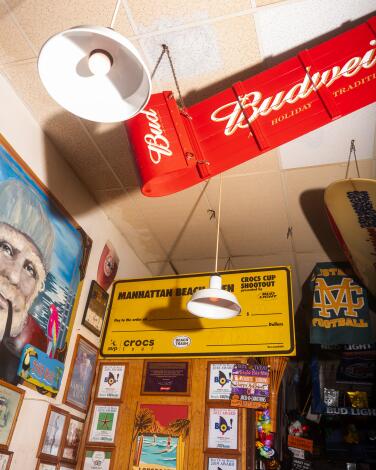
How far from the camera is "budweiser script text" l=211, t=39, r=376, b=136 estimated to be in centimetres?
258

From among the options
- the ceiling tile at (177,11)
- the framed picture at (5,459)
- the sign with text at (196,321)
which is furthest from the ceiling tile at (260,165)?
the framed picture at (5,459)

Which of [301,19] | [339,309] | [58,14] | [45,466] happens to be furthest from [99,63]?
[339,309]

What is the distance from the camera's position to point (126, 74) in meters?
1.96

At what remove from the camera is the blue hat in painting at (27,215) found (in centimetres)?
312

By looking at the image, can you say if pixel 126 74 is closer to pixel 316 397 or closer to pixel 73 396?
pixel 73 396

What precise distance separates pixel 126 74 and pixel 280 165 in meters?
2.20

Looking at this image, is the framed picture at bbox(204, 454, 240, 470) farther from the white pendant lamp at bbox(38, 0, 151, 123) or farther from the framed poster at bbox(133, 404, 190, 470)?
the white pendant lamp at bbox(38, 0, 151, 123)

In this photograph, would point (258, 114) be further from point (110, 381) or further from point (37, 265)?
point (110, 381)

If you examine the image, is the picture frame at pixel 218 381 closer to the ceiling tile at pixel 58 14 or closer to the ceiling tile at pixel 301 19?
the ceiling tile at pixel 301 19

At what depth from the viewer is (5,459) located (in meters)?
2.92

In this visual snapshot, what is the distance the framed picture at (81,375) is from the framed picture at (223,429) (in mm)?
1193

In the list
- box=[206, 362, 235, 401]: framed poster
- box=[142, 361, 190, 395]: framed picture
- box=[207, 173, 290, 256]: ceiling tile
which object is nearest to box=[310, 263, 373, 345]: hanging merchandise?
box=[207, 173, 290, 256]: ceiling tile

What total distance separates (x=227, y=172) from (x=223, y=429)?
2.29 m

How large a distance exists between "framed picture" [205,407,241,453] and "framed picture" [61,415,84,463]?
119cm
